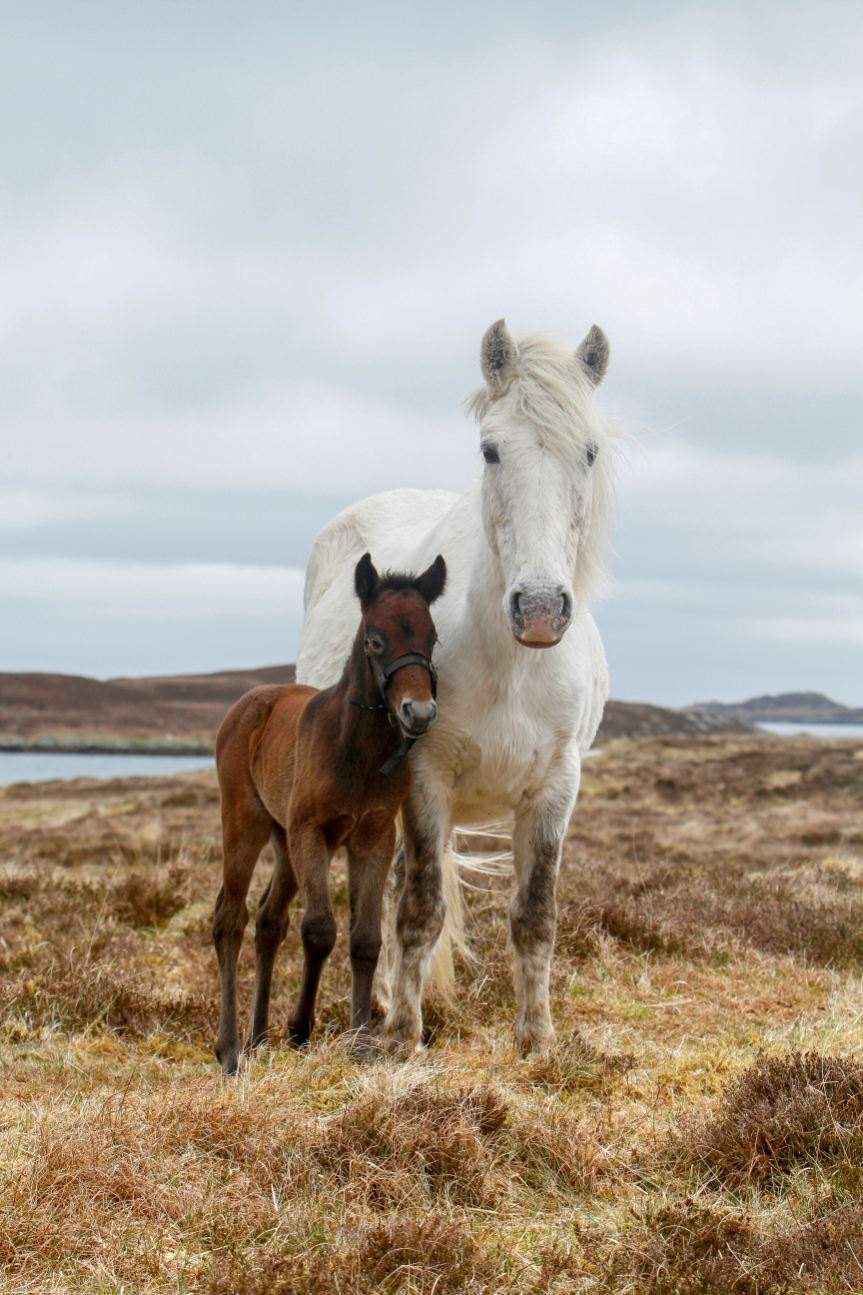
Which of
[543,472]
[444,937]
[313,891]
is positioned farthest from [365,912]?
[543,472]

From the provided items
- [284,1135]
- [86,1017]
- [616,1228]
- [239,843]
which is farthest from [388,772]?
[86,1017]

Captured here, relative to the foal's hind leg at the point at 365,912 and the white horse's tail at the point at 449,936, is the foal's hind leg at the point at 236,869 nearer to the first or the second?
the foal's hind leg at the point at 365,912

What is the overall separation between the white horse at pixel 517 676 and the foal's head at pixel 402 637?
359 mm

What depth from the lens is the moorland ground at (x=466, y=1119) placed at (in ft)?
7.90

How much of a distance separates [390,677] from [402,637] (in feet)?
0.54

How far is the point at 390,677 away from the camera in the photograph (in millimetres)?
3787

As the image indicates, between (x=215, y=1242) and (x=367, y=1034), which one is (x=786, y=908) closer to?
(x=367, y=1034)

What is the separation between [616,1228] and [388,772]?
1.87m

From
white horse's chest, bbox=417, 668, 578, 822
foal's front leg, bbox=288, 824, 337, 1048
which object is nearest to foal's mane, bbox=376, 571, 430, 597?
white horse's chest, bbox=417, 668, 578, 822

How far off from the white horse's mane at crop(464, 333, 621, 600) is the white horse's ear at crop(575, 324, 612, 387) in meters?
0.04

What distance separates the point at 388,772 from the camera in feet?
13.3

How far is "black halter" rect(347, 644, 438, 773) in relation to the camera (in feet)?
12.4

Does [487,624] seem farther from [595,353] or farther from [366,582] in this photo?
[595,353]

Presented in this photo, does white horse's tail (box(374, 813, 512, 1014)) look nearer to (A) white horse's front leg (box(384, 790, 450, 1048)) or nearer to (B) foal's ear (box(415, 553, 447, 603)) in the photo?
(A) white horse's front leg (box(384, 790, 450, 1048))
